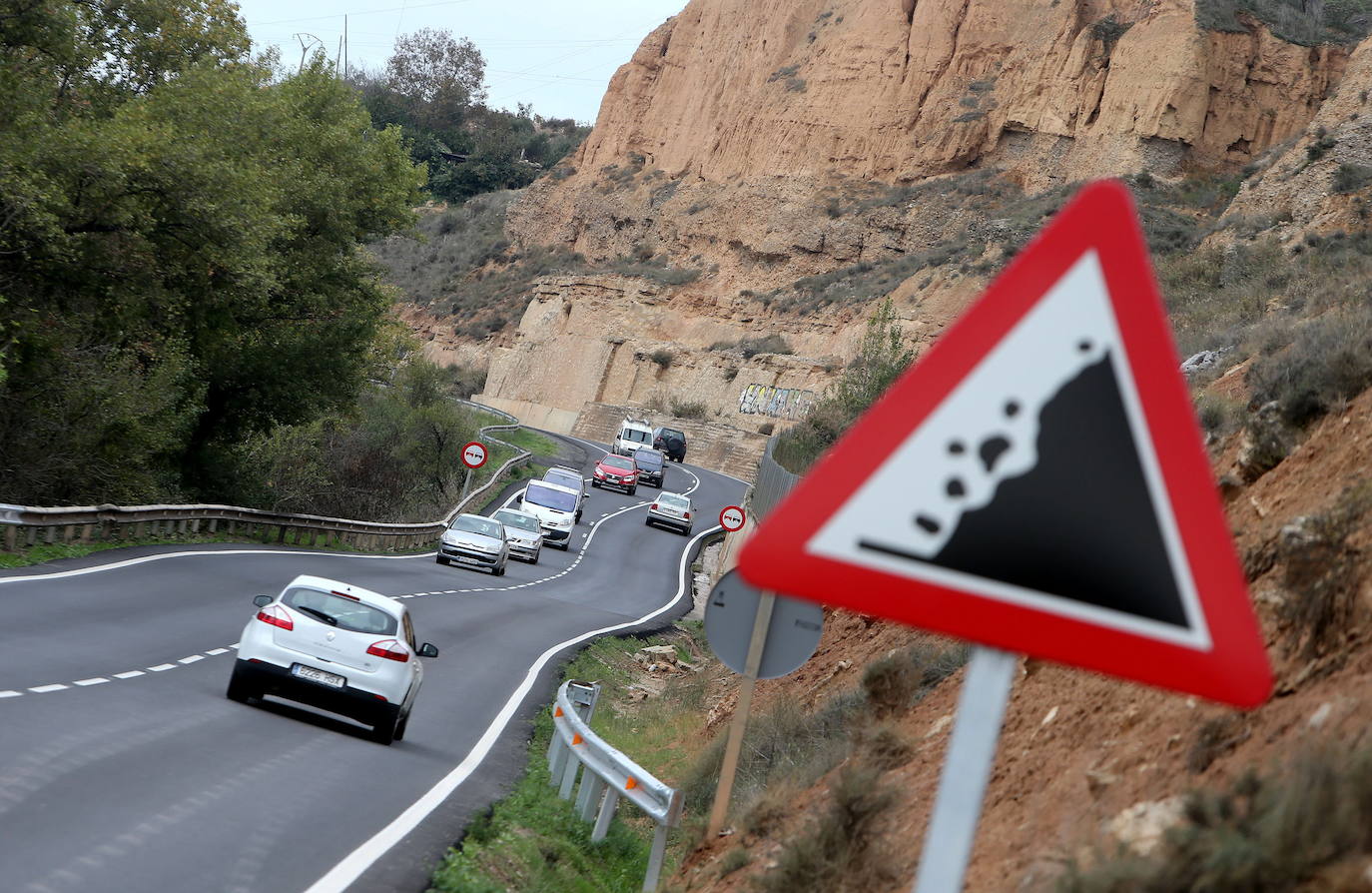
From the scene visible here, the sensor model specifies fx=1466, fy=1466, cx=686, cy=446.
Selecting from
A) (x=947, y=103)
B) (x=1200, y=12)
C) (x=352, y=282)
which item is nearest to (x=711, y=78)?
(x=947, y=103)

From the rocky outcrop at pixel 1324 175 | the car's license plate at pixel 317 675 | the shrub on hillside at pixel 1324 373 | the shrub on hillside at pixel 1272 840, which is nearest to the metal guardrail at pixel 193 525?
the car's license plate at pixel 317 675

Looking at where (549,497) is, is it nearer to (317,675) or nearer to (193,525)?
(193,525)

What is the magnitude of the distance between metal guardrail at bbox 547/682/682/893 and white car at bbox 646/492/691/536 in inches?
1611

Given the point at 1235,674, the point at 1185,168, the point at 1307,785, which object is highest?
the point at 1185,168

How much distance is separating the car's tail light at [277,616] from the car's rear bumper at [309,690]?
0.40m

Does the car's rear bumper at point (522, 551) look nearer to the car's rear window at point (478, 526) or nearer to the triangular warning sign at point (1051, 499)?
the car's rear window at point (478, 526)

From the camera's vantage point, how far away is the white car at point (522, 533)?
142 feet

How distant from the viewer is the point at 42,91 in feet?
89.1

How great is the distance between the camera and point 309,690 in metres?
14.6

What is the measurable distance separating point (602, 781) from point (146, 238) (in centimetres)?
2070

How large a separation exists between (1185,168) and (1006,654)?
85638mm

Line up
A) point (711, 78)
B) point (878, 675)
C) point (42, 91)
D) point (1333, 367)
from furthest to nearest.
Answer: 1. point (711, 78)
2. point (42, 91)
3. point (878, 675)
4. point (1333, 367)

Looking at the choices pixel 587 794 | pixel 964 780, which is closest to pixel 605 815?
pixel 587 794

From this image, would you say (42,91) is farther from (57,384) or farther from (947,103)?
(947,103)
